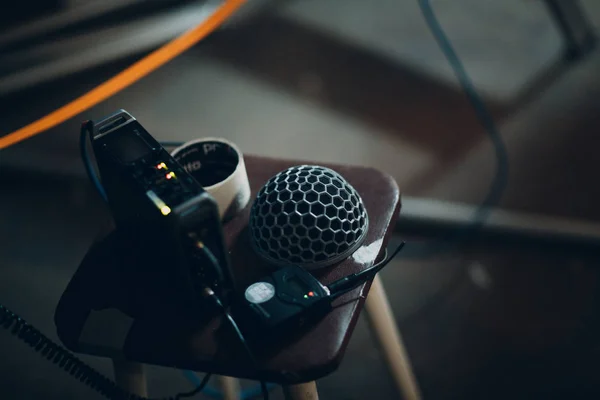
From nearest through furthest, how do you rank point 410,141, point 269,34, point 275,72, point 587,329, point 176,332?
point 176,332
point 587,329
point 410,141
point 275,72
point 269,34

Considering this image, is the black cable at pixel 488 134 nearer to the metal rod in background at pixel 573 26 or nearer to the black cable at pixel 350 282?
the metal rod in background at pixel 573 26

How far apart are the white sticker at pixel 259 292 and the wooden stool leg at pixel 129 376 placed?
165 mm

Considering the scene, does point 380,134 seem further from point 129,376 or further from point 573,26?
point 129,376

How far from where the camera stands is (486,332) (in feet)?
3.66

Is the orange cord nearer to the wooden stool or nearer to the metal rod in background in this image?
the wooden stool

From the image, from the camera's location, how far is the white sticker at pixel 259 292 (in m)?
0.58

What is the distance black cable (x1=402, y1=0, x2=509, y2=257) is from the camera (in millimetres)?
1266

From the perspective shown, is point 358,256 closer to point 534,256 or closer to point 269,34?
point 534,256

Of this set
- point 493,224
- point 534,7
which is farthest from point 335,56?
point 493,224

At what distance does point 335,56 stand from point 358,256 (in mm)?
1199

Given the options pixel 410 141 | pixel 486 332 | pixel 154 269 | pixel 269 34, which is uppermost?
pixel 154 269

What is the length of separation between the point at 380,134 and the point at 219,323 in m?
1.00

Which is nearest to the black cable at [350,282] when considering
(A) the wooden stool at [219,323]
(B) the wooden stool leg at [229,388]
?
(A) the wooden stool at [219,323]

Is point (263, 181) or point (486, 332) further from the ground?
point (263, 181)
